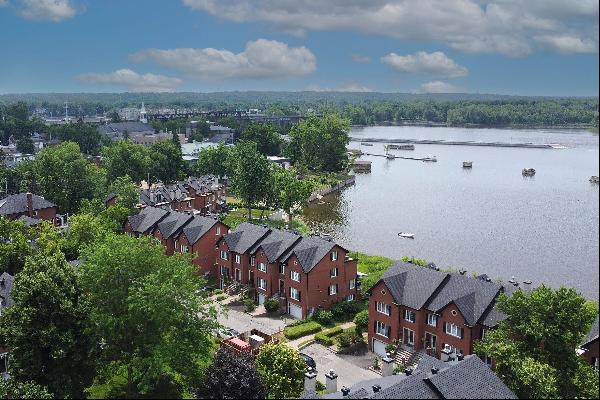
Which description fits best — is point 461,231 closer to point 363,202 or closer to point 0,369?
point 363,202

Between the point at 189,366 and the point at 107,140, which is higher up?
the point at 107,140

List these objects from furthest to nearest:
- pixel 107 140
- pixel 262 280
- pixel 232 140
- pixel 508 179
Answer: pixel 232 140 → pixel 107 140 → pixel 508 179 → pixel 262 280

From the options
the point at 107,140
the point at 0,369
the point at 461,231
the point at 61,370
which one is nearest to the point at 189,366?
the point at 61,370

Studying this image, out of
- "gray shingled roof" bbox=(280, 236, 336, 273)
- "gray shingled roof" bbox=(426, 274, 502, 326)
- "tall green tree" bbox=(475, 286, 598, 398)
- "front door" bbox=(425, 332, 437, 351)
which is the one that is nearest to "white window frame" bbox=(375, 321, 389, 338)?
"front door" bbox=(425, 332, 437, 351)

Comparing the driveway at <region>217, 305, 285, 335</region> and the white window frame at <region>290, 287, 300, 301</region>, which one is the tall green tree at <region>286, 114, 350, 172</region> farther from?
the driveway at <region>217, 305, 285, 335</region>

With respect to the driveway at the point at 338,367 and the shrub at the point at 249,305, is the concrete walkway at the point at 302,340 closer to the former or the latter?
the driveway at the point at 338,367
